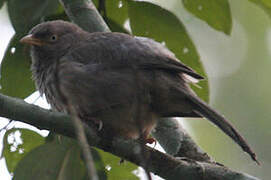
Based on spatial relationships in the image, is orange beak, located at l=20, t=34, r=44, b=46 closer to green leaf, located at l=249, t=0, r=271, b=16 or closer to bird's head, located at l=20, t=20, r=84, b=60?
bird's head, located at l=20, t=20, r=84, b=60

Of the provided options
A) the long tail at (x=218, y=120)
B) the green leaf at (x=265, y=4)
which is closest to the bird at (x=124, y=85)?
the long tail at (x=218, y=120)

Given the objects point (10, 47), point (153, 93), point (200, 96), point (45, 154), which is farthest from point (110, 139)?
point (10, 47)

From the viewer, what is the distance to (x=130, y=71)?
444 cm

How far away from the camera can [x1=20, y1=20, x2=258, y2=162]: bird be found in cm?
432

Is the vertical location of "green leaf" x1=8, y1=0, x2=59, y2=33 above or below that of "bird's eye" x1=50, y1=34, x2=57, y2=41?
above

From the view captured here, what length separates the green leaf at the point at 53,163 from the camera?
12.4 ft

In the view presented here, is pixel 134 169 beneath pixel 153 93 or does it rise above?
beneath

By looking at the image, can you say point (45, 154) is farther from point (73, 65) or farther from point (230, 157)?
point (230, 157)

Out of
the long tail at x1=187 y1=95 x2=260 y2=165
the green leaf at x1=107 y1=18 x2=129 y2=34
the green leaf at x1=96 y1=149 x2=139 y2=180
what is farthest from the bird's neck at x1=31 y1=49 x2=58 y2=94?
the long tail at x1=187 y1=95 x2=260 y2=165

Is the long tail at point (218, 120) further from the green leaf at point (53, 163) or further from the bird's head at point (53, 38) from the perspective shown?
the bird's head at point (53, 38)

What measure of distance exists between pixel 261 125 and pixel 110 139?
6.63 m

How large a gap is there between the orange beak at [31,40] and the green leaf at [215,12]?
1.41 metres

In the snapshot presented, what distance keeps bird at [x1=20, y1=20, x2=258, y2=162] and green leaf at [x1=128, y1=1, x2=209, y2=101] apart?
0.33 ft

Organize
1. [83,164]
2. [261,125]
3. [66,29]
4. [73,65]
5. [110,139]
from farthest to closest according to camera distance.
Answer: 1. [261,125]
2. [66,29]
3. [73,65]
4. [83,164]
5. [110,139]
